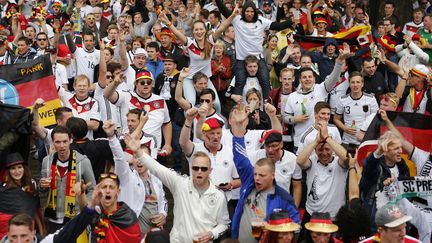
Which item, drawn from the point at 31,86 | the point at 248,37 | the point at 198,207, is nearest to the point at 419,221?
the point at 198,207

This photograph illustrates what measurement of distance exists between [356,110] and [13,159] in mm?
5202

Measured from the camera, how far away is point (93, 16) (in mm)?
17594

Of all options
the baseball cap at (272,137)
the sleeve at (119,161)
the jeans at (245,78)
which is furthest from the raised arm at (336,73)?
the sleeve at (119,161)

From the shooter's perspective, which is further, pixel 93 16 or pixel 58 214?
pixel 93 16

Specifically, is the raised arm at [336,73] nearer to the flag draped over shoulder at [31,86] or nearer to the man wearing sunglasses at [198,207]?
the flag draped over shoulder at [31,86]

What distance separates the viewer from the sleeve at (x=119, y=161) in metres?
8.84

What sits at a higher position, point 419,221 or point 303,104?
point 303,104

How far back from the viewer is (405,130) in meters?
9.93

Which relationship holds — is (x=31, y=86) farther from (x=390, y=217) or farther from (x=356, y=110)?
(x=390, y=217)

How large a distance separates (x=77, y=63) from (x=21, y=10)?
705cm

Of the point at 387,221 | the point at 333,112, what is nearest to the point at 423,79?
the point at 333,112

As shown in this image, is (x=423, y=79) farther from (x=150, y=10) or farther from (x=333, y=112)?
(x=150, y=10)

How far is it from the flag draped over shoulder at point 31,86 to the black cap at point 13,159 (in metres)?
1.93

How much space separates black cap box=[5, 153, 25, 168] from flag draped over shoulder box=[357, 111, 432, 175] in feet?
11.9
